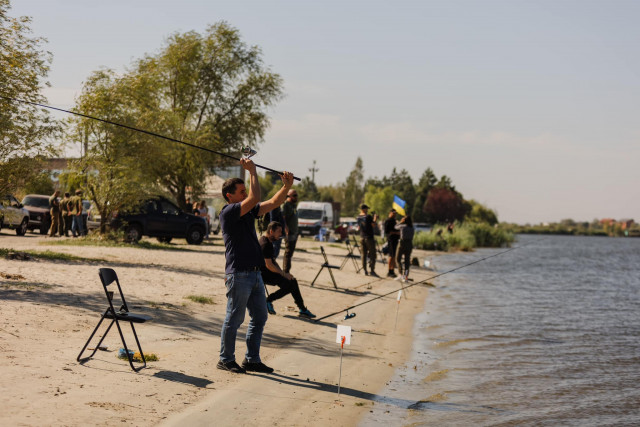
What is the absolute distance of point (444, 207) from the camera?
4702 inches

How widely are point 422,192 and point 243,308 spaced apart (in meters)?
126

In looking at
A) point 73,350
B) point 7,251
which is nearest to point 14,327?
point 73,350

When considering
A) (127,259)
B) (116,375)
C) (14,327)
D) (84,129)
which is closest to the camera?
(116,375)

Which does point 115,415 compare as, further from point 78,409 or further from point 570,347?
point 570,347

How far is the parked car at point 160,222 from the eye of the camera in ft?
82.7

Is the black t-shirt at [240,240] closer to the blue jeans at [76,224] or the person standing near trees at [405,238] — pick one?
the person standing near trees at [405,238]

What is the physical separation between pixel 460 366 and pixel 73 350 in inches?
233

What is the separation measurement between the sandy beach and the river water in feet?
1.64

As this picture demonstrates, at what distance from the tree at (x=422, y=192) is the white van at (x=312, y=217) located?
3060 inches

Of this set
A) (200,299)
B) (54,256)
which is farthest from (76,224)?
(200,299)

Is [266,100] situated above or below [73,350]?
above

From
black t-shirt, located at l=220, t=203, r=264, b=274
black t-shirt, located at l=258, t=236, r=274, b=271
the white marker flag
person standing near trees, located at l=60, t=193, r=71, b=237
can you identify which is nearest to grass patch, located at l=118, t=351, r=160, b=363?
black t-shirt, located at l=220, t=203, r=264, b=274

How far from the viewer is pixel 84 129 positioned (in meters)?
22.8

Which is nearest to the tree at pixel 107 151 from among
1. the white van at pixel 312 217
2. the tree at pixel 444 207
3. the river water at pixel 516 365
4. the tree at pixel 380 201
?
the river water at pixel 516 365
